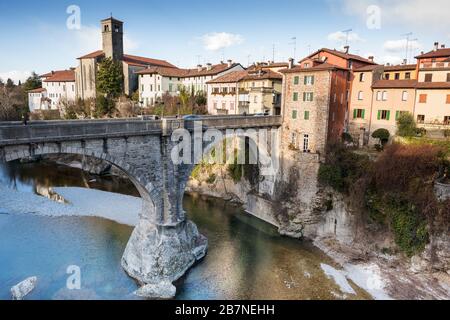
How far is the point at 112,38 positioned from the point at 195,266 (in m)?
51.2

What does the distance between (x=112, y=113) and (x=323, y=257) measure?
41883mm

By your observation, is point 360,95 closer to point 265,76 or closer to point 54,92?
point 265,76

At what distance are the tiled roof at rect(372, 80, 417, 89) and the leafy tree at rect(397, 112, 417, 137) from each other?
8.90ft

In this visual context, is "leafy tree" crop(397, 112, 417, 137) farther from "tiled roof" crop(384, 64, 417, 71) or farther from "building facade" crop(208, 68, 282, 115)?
"building facade" crop(208, 68, 282, 115)

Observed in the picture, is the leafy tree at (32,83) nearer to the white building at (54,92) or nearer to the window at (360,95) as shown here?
the white building at (54,92)

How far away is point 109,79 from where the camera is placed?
54.8 meters

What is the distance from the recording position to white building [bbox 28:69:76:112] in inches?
2616

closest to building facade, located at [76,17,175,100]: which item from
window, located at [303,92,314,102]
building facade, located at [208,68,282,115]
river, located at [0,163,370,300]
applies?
building facade, located at [208,68,282,115]

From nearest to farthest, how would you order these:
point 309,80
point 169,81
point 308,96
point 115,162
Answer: point 115,162, point 309,80, point 308,96, point 169,81

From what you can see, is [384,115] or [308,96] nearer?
[308,96]

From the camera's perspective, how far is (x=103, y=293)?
18.8 meters

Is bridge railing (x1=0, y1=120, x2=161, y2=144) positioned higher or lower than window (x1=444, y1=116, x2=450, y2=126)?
lower

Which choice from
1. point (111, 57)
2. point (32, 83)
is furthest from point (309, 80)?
point (32, 83)

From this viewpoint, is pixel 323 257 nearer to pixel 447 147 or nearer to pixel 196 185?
pixel 447 147
